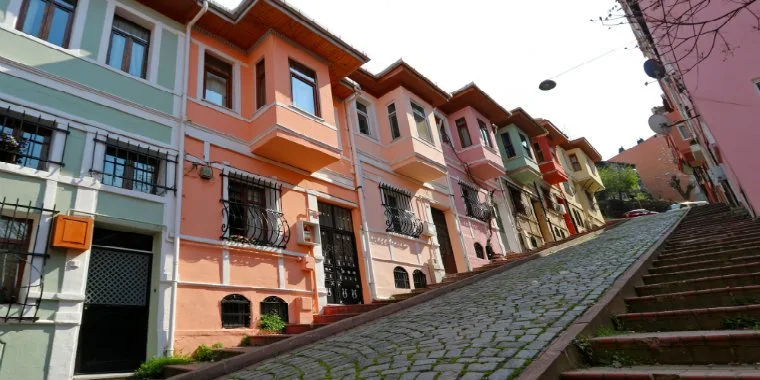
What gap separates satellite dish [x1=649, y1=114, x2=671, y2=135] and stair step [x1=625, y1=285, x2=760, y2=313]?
34.3 feet

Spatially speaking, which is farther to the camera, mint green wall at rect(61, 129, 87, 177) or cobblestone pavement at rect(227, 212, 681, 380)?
mint green wall at rect(61, 129, 87, 177)

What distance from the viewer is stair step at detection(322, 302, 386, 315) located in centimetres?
931

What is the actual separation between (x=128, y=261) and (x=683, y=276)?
9.47 metres

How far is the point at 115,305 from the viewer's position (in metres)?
6.94

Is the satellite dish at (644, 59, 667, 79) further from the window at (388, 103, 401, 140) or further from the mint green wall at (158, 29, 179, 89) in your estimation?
the mint green wall at (158, 29, 179, 89)

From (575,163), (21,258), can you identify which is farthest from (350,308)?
(575,163)

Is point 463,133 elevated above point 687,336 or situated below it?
above

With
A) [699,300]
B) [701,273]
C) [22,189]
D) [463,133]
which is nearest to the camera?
[699,300]

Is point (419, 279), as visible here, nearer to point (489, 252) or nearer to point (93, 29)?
point (489, 252)

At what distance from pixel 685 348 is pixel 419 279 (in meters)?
10.4

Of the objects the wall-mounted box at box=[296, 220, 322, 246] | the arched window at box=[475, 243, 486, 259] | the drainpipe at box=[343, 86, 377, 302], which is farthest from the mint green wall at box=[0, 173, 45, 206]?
the arched window at box=[475, 243, 486, 259]

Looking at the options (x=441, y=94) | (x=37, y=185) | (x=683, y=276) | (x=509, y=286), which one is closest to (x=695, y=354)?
(x=683, y=276)

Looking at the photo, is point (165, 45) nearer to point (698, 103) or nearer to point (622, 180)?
point (698, 103)

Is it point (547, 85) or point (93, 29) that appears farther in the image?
point (547, 85)
